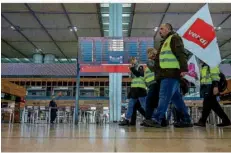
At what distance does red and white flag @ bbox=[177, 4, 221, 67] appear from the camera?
4.22 m

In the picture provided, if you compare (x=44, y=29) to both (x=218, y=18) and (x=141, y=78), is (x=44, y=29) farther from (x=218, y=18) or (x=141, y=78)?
(x=141, y=78)

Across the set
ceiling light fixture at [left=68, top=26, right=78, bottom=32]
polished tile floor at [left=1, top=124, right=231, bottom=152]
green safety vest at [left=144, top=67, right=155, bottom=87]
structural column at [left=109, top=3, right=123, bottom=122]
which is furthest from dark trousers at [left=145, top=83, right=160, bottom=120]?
ceiling light fixture at [left=68, top=26, right=78, bottom=32]

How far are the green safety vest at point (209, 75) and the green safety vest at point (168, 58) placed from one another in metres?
1.29

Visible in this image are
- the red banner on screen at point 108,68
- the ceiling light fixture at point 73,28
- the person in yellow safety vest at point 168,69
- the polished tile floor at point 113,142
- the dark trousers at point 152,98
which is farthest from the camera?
the ceiling light fixture at point 73,28

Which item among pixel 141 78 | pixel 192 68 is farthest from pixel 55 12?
pixel 141 78

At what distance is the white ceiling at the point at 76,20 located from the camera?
1112 cm

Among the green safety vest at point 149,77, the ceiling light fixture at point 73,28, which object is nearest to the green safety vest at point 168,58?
the green safety vest at point 149,77

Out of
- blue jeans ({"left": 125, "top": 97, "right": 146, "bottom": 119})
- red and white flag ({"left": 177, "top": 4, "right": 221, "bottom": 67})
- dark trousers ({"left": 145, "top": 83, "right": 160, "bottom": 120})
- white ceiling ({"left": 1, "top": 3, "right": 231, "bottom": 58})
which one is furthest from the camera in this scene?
white ceiling ({"left": 1, "top": 3, "right": 231, "bottom": 58})

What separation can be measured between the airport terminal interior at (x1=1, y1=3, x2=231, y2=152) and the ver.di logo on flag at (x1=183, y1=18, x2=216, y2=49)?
0.02 meters

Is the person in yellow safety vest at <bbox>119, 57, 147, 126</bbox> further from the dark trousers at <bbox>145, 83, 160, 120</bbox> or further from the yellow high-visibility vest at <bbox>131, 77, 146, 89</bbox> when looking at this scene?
the dark trousers at <bbox>145, 83, 160, 120</bbox>

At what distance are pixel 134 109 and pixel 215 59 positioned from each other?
1.65m

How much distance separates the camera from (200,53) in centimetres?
432

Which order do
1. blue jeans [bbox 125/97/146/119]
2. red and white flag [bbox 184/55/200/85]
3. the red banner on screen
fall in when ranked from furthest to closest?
the red banner on screen, red and white flag [bbox 184/55/200/85], blue jeans [bbox 125/97/146/119]

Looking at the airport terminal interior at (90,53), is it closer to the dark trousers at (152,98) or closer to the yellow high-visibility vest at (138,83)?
the dark trousers at (152,98)
